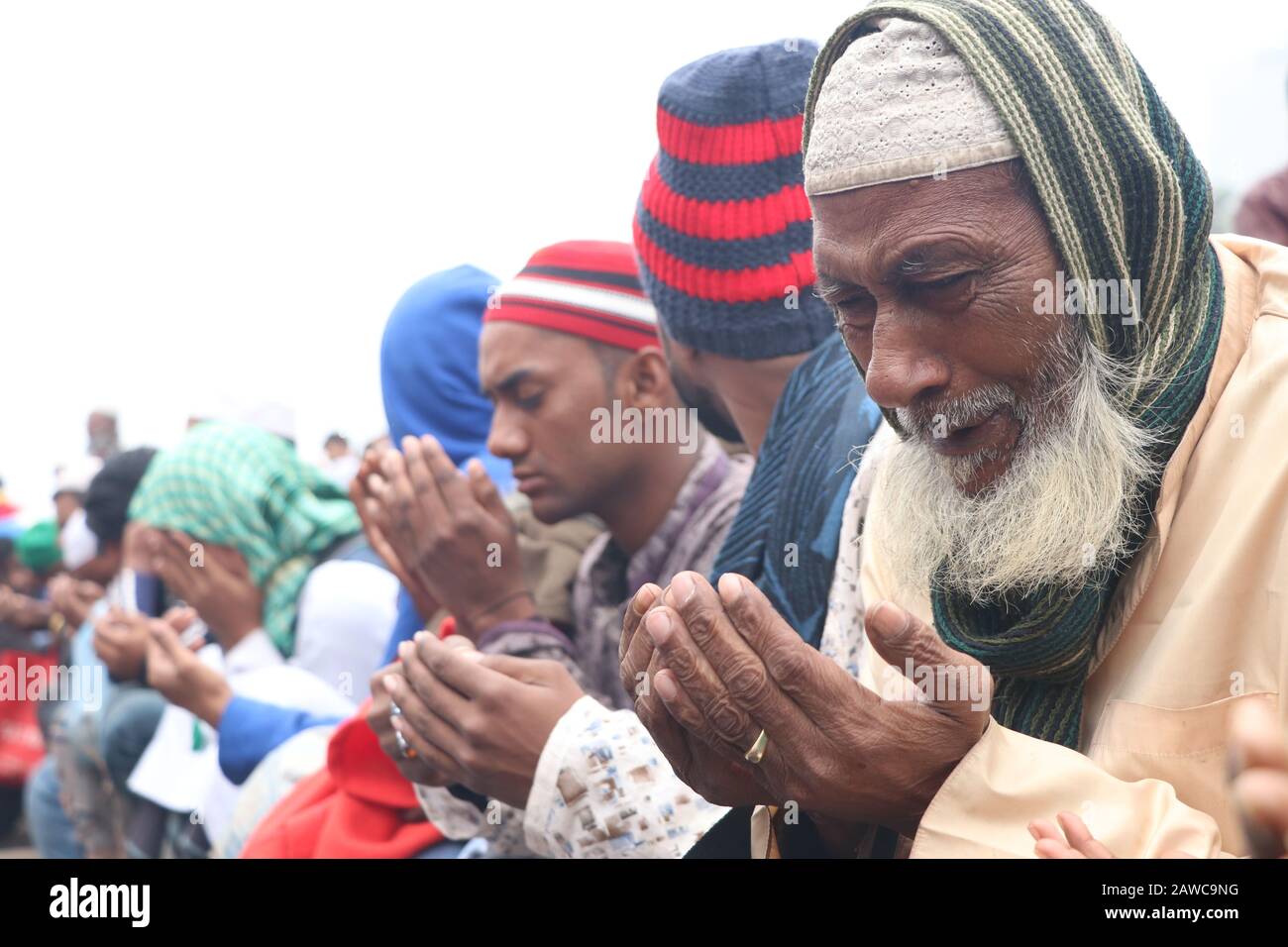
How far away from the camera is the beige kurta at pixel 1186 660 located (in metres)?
1.94

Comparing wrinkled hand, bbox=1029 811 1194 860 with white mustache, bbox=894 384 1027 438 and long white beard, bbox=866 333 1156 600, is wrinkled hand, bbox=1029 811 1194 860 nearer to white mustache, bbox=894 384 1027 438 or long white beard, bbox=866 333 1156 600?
long white beard, bbox=866 333 1156 600

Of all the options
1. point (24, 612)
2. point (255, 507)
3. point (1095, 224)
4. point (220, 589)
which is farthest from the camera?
point (24, 612)

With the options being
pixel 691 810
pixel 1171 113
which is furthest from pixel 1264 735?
pixel 691 810

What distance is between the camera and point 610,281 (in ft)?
13.7

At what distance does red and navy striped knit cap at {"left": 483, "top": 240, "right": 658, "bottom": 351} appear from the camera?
4078mm

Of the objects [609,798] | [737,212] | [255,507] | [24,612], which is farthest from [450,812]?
[24,612]

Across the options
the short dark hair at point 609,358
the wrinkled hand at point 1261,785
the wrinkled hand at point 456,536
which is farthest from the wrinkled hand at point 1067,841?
the short dark hair at point 609,358

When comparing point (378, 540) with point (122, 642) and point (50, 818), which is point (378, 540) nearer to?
point (122, 642)

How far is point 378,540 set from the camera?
4.75 m

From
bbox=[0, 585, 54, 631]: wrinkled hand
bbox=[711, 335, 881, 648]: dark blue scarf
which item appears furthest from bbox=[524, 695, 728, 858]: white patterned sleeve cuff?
bbox=[0, 585, 54, 631]: wrinkled hand

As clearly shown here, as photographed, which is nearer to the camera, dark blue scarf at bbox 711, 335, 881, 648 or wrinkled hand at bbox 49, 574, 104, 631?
dark blue scarf at bbox 711, 335, 881, 648

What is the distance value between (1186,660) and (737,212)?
5.93ft

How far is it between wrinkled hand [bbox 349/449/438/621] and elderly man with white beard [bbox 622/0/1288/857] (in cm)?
210

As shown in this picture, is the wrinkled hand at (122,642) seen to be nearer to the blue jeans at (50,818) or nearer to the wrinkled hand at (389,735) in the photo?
the blue jeans at (50,818)
